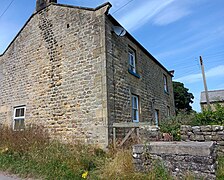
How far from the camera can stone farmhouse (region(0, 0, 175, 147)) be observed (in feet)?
28.1

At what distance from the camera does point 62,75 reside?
9906 mm

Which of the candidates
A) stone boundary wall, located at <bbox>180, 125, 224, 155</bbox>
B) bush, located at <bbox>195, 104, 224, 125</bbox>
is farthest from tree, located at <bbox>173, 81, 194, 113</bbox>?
stone boundary wall, located at <bbox>180, 125, 224, 155</bbox>

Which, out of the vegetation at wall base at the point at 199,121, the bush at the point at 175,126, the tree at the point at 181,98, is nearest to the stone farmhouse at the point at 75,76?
the bush at the point at 175,126

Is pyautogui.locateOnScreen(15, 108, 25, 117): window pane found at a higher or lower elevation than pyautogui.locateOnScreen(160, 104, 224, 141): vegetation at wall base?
higher

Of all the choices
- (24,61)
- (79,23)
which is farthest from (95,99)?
(24,61)

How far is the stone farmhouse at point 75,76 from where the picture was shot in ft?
28.1

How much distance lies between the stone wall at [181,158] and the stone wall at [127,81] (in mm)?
3117

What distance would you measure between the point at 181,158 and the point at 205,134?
253cm

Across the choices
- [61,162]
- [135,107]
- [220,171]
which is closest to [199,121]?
[220,171]

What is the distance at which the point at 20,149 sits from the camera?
7.63 metres

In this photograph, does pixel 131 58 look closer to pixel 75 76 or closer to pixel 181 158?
pixel 75 76

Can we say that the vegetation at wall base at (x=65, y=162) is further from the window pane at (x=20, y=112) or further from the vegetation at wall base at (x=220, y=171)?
the window pane at (x=20, y=112)

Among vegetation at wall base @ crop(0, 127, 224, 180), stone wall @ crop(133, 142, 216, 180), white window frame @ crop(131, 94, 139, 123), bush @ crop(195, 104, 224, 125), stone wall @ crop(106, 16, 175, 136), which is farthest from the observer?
white window frame @ crop(131, 94, 139, 123)

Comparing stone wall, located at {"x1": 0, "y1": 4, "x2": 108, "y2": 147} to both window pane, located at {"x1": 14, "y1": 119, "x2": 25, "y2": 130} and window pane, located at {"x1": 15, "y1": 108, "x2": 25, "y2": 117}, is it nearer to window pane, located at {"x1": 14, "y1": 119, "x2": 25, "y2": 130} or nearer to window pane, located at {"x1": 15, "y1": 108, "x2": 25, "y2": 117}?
window pane, located at {"x1": 15, "y1": 108, "x2": 25, "y2": 117}
